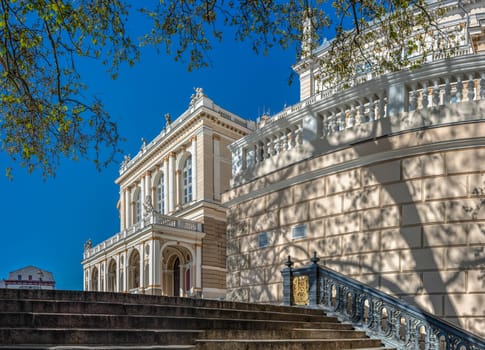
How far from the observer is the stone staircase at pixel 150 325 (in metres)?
4.78

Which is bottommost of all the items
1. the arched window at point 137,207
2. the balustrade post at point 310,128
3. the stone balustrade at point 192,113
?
the balustrade post at point 310,128

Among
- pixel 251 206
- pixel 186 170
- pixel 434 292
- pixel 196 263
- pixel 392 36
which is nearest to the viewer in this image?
pixel 434 292

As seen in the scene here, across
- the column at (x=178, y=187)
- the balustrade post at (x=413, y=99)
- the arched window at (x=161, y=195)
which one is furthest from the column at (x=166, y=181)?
the balustrade post at (x=413, y=99)

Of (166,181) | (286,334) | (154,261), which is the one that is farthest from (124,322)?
(166,181)

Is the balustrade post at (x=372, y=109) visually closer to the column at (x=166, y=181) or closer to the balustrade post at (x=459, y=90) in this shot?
the balustrade post at (x=459, y=90)

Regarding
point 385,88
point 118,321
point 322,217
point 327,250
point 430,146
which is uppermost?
point 385,88

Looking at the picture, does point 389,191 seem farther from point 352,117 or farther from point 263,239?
point 263,239

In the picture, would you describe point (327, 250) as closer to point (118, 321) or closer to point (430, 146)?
point (430, 146)

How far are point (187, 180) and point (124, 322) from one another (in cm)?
2994

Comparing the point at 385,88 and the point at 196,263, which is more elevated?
the point at 385,88

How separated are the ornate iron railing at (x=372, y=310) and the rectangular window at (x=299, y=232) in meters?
0.83

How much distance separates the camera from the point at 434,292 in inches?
294

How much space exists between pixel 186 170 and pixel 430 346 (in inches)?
1165

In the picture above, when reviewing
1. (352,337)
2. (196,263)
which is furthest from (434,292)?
(196,263)
